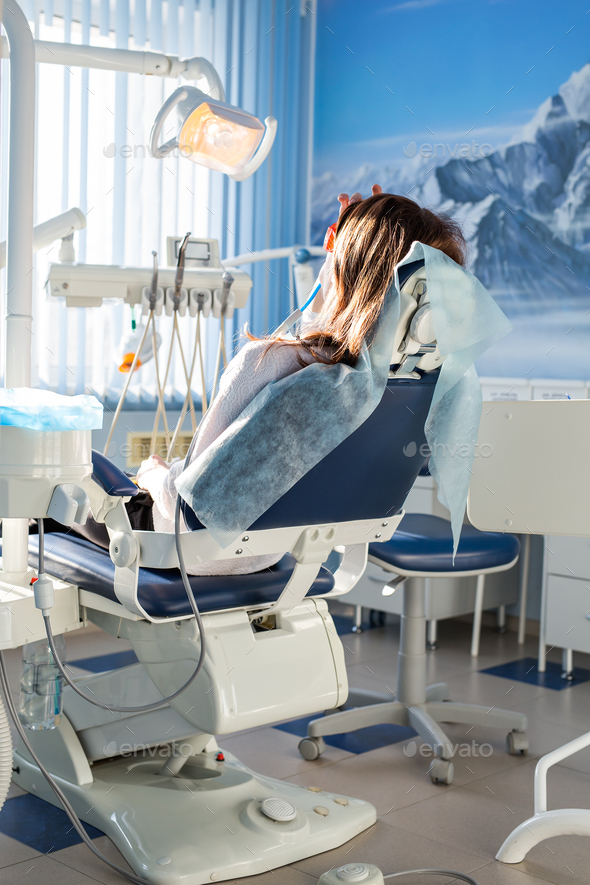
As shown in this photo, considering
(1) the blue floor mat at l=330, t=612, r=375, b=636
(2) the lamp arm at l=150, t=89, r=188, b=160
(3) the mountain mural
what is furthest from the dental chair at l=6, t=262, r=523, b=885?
(3) the mountain mural

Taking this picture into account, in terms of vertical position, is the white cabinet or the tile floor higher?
the white cabinet

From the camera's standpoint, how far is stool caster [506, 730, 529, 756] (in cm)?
211

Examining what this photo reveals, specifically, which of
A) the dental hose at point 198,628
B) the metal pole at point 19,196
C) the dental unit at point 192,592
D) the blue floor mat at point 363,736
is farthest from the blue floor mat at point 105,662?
the metal pole at point 19,196

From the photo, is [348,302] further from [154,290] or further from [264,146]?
[154,290]

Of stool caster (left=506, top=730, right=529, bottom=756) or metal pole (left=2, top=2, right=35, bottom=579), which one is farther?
stool caster (left=506, top=730, right=529, bottom=756)

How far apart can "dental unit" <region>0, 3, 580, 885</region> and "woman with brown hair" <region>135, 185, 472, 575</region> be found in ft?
0.20

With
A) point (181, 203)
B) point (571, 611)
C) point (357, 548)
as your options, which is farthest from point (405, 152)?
point (357, 548)

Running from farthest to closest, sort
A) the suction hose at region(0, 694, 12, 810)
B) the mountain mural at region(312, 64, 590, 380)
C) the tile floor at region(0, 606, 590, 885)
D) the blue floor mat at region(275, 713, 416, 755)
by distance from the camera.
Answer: the mountain mural at region(312, 64, 590, 380)
the blue floor mat at region(275, 713, 416, 755)
the tile floor at region(0, 606, 590, 885)
the suction hose at region(0, 694, 12, 810)

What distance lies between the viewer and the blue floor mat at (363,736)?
7.09ft

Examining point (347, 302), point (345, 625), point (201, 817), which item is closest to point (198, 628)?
point (201, 817)

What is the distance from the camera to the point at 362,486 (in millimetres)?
1391

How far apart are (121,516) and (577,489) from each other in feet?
2.51

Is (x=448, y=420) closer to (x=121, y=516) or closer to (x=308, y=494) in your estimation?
(x=308, y=494)

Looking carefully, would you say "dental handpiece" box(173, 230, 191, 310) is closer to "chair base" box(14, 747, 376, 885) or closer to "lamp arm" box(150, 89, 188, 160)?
"lamp arm" box(150, 89, 188, 160)
